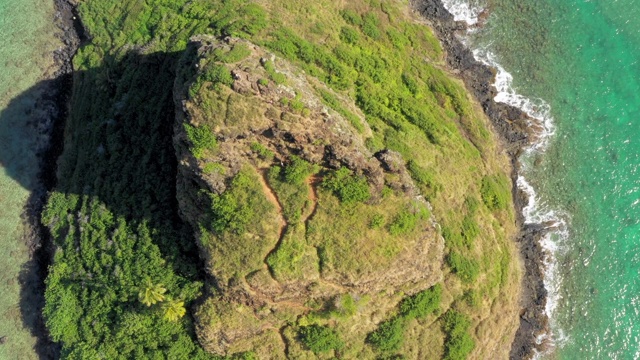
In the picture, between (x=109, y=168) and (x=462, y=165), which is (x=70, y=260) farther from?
(x=462, y=165)

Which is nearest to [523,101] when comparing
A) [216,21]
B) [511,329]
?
[511,329]

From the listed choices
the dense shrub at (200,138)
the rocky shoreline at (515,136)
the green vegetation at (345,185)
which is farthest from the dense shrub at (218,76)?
the rocky shoreline at (515,136)

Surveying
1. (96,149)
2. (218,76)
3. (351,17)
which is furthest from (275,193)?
(351,17)

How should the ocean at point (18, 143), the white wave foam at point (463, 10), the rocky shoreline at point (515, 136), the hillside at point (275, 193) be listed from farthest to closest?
the white wave foam at point (463, 10), the ocean at point (18, 143), the rocky shoreline at point (515, 136), the hillside at point (275, 193)

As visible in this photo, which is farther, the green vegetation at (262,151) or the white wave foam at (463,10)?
the white wave foam at (463,10)

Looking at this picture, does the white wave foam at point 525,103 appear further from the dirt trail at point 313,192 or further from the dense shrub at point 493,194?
the dirt trail at point 313,192

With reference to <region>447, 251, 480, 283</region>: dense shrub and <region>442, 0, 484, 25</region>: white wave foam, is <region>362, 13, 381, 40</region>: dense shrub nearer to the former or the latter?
<region>442, 0, 484, 25</region>: white wave foam

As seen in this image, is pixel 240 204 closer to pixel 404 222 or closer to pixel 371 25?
pixel 404 222
